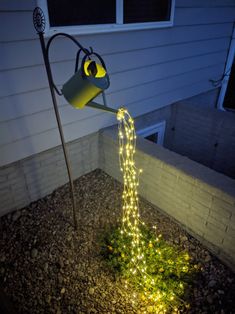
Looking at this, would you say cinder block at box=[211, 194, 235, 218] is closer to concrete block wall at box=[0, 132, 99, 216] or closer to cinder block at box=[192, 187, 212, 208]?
cinder block at box=[192, 187, 212, 208]

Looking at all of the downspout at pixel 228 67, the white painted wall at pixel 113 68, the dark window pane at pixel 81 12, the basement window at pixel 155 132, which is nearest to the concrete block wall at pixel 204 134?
the basement window at pixel 155 132

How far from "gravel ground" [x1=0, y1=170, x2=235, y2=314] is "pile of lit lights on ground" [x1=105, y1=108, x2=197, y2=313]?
9 centimetres

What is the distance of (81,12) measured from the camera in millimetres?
2844

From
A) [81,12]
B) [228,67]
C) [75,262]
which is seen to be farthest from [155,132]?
[75,262]

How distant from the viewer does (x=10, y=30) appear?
2.38m

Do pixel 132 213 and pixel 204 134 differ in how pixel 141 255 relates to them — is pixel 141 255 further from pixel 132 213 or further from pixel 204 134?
pixel 204 134

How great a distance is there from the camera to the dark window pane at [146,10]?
328 centimetres

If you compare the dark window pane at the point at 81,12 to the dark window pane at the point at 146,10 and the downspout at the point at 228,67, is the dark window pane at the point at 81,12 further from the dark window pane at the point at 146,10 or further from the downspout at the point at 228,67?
the downspout at the point at 228,67

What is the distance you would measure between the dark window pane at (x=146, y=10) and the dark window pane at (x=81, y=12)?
0.88ft

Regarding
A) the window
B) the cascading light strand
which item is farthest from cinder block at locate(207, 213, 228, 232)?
the window

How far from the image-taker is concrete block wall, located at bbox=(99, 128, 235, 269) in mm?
2566

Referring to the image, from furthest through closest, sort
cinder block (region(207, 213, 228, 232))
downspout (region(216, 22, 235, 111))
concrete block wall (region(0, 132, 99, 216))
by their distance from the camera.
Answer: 1. downspout (region(216, 22, 235, 111))
2. concrete block wall (region(0, 132, 99, 216))
3. cinder block (region(207, 213, 228, 232))

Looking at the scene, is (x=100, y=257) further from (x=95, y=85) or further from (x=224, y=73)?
(x=224, y=73)

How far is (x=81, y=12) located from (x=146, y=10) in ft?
3.68
